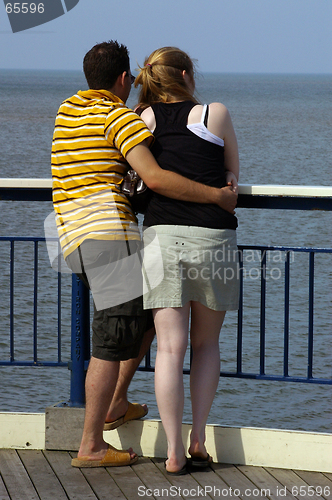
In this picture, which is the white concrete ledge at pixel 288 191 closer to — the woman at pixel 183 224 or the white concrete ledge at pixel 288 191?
the white concrete ledge at pixel 288 191

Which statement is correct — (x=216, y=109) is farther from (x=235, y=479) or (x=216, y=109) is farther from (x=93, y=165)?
(x=235, y=479)

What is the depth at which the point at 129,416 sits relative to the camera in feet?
9.49

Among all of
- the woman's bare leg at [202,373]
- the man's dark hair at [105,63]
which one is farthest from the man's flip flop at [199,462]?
the man's dark hair at [105,63]

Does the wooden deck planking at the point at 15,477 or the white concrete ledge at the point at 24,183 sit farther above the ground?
the white concrete ledge at the point at 24,183

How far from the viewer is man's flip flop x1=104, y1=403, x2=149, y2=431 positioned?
2842 millimetres

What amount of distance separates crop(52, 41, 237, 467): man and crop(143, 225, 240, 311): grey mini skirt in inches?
3.1

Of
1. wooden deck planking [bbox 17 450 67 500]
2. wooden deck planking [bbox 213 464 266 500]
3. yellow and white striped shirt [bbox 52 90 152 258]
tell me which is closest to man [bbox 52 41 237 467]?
yellow and white striped shirt [bbox 52 90 152 258]

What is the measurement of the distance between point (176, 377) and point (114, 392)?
12.3 inches

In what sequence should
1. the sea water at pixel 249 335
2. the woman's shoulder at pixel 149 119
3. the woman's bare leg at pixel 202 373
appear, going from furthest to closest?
the sea water at pixel 249 335 → the woman's bare leg at pixel 202 373 → the woman's shoulder at pixel 149 119

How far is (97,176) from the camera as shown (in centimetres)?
253

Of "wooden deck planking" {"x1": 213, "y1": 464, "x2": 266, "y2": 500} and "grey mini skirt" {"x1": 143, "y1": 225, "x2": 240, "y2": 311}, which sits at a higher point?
"grey mini skirt" {"x1": 143, "y1": 225, "x2": 240, "y2": 311}

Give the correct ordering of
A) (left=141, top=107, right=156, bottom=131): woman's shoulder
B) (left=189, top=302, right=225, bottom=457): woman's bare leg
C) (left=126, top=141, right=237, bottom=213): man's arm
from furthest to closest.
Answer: (left=189, top=302, right=225, bottom=457): woman's bare leg, (left=141, top=107, right=156, bottom=131): woman's shoulder, (left=126, top=141, right=237, bottom=213): man's arm

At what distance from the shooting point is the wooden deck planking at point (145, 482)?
2.54 metres

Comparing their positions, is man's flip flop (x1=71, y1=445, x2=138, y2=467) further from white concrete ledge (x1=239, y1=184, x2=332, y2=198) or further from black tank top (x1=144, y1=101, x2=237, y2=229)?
white concrete ledge (x1=239, y1=184, x2=332, y2=198)
